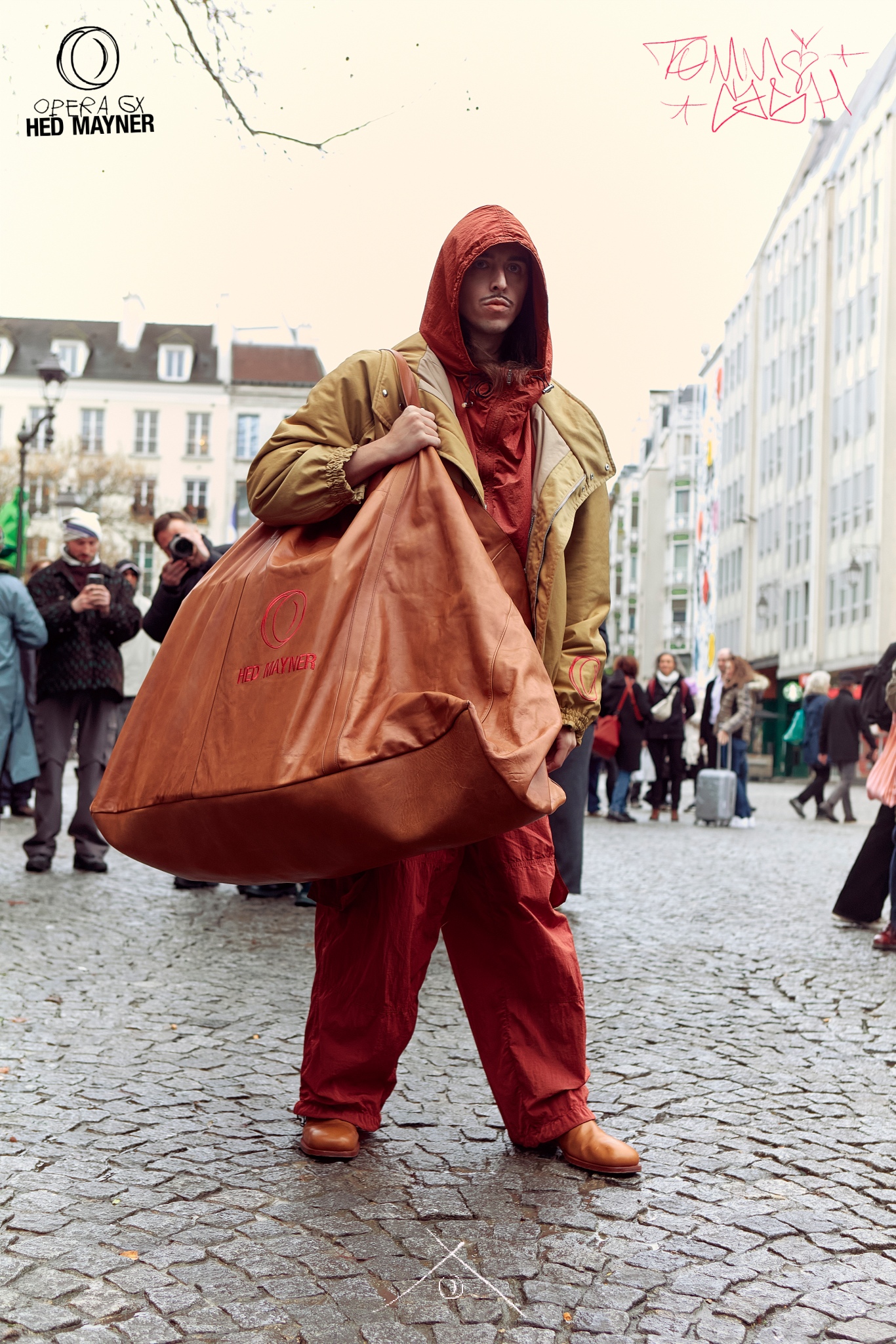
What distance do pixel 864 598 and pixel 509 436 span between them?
1756 inches

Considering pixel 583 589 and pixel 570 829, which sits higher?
pixel 583 589

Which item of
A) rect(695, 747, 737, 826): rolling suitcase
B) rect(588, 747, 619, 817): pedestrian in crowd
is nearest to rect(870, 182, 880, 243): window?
rect(588, 747, 619, 817): pedestrian in crowd

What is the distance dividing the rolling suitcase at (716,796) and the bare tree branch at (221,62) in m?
11.3

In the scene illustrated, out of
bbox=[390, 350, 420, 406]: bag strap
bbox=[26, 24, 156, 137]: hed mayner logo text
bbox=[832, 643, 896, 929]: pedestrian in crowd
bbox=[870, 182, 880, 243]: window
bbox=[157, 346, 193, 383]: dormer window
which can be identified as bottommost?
bbox=[832, 643, 896, 929]: pedestrian in crowd

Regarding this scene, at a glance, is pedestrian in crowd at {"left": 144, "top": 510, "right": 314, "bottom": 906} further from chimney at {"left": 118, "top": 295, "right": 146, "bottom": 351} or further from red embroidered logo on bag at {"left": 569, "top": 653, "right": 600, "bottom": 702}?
chimney at {"left": 118, "top": 295, "right": 146, "bottom": 351}

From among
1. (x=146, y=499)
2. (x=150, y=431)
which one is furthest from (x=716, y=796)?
(x=150, y=431)

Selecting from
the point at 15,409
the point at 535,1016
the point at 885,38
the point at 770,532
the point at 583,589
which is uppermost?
the point at 15,409

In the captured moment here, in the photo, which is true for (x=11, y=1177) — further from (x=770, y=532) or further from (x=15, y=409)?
(x=15, y=409)

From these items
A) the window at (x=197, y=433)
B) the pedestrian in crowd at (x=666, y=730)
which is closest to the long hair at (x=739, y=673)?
the pedestrian in crowd at (x=666, y=730)

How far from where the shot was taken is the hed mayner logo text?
6.14m

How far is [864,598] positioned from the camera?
46.1m

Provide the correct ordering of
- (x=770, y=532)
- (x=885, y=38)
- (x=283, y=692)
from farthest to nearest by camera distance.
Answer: (x=770, y=532), (x=885, y=38), (x=283, y=692)

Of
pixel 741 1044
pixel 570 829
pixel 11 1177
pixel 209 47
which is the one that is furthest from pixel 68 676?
pixel 11 1177

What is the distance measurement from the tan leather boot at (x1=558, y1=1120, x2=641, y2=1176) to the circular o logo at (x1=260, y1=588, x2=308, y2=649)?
4.33 feet
